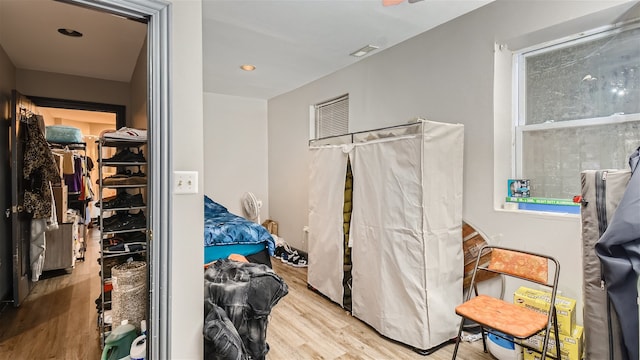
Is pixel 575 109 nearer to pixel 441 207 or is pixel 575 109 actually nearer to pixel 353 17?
pixel 441 207

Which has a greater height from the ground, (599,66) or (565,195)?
(599,66)

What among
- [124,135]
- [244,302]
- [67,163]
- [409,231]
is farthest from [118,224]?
[67,163]

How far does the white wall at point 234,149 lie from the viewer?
16.4 feet

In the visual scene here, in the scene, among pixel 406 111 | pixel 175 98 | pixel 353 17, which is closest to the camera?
pixel 175 98

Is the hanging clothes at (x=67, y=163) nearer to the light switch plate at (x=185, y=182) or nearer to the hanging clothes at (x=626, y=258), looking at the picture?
the light switch plate at (x=185, y=182)

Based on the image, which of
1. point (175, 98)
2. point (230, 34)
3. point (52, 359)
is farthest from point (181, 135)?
point (52, 359)

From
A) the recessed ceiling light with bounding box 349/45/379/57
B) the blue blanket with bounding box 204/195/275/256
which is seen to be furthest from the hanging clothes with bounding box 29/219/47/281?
the recessed ceiling light with bounding box 349/45/379/57

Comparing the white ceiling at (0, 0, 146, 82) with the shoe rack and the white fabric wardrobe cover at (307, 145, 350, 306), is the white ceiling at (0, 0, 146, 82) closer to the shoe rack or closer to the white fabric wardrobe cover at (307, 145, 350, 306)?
the shoe rack

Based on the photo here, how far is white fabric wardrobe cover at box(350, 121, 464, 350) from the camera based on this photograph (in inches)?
89.2

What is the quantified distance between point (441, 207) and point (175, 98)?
1895 mm

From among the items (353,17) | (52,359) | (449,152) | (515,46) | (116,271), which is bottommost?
(52,359)

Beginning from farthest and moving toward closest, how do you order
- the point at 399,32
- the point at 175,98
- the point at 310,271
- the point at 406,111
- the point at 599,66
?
the point at 310,271
the point at 406,111
the point at 399,32
the point at 599,66
the point at 175,98

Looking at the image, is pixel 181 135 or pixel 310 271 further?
pixel 310 271

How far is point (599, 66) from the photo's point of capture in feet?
6.73
